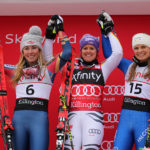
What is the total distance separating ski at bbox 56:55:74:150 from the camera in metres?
2.97

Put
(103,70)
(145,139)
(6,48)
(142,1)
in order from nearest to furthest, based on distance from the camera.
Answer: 1. (145,139)
2. (103,70)
3. (142,1)
4. (6,48)

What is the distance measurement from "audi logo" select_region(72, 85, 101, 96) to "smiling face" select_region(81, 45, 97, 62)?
11.1 inches

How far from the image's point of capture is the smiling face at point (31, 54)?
3232 mm

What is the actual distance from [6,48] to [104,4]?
137 cm

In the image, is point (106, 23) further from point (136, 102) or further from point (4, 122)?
point (4, 122)

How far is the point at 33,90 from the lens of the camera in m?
3.13

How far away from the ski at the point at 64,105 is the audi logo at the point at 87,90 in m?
0.08

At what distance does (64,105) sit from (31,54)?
0.60m

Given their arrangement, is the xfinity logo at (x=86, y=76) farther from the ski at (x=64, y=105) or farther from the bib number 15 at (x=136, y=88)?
the bib number 15 at (x=136, y=88)

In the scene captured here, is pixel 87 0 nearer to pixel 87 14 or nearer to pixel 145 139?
pixel 87 14

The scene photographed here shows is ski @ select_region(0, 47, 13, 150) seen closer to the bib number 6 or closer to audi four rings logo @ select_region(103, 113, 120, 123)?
the bib number 6

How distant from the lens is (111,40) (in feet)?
10.9

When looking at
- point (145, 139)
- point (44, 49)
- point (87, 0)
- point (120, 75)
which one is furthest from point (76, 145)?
point (87, 0)

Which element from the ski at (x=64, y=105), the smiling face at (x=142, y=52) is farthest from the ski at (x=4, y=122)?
the smiling face at (x=142, y=52)
